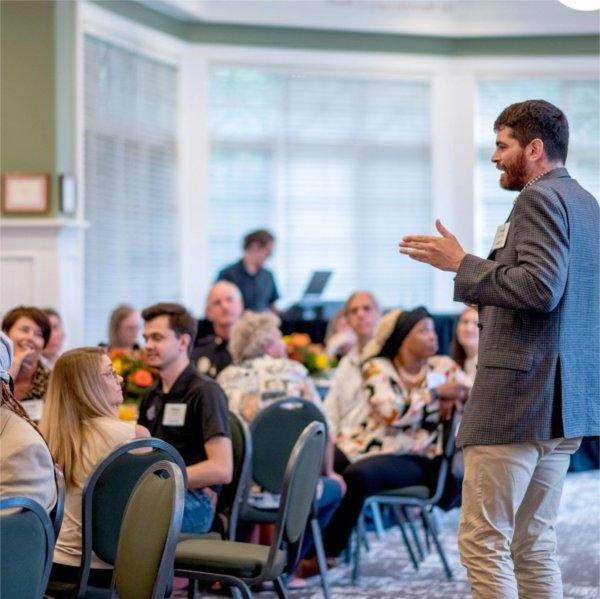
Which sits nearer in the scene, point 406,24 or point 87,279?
point 87,279

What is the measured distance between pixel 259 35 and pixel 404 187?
6.41ft

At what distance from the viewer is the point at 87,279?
8672 millimetres

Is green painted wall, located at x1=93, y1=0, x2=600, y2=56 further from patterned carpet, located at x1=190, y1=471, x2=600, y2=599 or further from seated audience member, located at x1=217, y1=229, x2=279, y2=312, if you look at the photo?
patterned carpet, located at x1=190, y1=471, x2=600, y2=599

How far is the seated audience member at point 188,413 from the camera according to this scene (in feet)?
13.3

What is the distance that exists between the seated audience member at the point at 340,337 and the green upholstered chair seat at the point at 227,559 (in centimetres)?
373

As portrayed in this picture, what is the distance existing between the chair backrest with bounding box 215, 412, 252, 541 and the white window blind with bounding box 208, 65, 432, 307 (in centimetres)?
598

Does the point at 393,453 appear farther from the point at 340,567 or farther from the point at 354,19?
the point at 354,19

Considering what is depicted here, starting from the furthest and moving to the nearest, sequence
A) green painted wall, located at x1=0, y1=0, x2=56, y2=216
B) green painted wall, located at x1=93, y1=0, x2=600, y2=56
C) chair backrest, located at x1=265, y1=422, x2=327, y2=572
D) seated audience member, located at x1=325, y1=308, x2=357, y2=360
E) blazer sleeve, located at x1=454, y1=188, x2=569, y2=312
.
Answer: green painted wall, located at x1=93, y1=0, x2=600, y2=56 → green painted wall, located at x1=0, y1=0, x2=56, y2=216 → seated audience member, located at x1=325, y1=308, x2=357, y2=360 → chair backrest, located at x1=265, y1=422, x2=327, y2=572 → blazer sleeve, located at x1=454, y1=188, x2=569, y2=312

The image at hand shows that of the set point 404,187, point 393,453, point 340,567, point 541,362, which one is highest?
point 404,187

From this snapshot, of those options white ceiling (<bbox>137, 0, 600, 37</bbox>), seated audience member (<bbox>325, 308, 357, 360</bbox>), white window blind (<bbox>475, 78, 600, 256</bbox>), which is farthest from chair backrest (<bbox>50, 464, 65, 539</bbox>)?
white window blind (<bbox>475, 78, 600, 256</bbox>)

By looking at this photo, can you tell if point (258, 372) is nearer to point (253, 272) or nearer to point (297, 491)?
point (297, 491)

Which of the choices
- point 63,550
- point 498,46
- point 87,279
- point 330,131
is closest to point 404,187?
point 330,131

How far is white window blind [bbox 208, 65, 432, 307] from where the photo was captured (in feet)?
34.2

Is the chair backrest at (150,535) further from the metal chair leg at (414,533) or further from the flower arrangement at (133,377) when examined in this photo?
the metal chair leg at (414,533)
